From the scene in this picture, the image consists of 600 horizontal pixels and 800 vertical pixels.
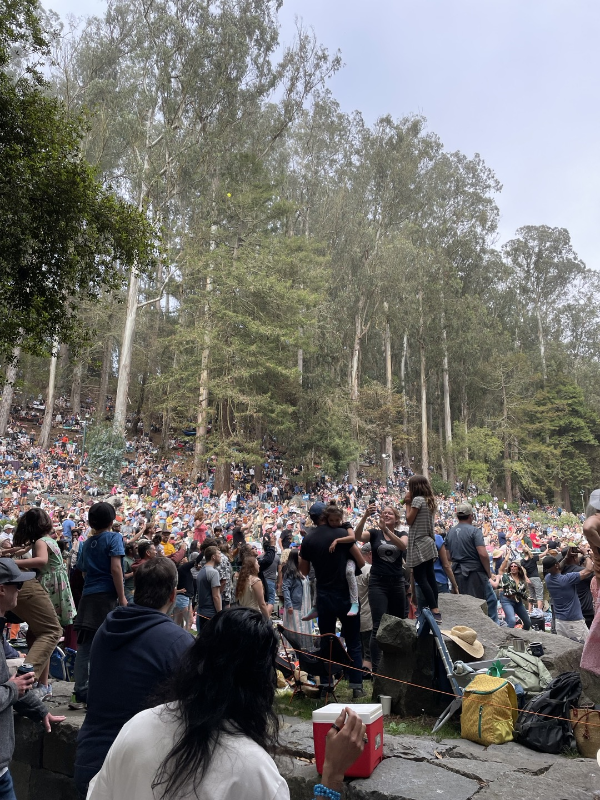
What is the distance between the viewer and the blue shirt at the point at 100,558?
4.14 metres

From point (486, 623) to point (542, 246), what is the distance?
4518 centimetres

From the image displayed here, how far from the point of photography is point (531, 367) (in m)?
41.1

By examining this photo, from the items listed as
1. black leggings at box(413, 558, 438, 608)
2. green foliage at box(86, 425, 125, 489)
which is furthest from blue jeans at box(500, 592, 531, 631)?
green foliage at box(86, 425, 125, 489)

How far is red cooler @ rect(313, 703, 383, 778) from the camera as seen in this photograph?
276 cm

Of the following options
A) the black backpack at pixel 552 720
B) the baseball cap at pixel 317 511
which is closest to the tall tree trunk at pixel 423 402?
the baseball cap at pixel 317 511

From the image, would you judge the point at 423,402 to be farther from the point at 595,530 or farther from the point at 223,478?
the point at 595,530

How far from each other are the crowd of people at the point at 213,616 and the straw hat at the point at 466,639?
1.18 ft

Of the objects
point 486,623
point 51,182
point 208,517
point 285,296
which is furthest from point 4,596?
point 285,296

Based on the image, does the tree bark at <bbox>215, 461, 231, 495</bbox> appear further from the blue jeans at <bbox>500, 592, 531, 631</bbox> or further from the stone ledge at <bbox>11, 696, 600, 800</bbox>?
the stone ledge at <bbox>11, 696, 600, 800</bbox>

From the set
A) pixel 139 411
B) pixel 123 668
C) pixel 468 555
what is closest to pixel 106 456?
A: pixel 139 411

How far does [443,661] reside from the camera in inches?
175

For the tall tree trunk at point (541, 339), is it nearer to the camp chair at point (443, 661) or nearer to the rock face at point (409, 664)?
the rock face at point (409, 664)

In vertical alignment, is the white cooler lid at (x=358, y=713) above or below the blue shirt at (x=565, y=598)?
below

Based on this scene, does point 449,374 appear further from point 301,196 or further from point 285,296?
point 285,296
